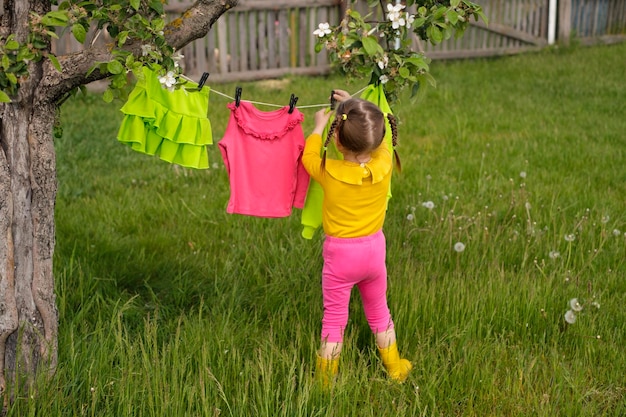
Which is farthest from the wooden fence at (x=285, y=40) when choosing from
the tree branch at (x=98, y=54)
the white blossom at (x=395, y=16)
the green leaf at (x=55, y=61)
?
the green leaf at (x=55, y=61)

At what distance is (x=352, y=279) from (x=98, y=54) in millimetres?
1295

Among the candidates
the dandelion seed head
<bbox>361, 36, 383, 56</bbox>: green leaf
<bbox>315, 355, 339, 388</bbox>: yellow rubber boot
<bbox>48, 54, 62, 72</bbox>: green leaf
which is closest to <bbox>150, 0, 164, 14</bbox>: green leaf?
<bbox>48, 54, 62, 72</bbox>: green leaf

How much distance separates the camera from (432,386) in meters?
3.02

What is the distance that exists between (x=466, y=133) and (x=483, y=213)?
7.78 ft

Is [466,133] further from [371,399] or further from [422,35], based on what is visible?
[371,399]

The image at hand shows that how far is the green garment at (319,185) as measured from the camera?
3.29 m

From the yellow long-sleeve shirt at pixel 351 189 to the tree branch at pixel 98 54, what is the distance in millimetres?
644

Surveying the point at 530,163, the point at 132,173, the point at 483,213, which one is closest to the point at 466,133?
the point at 530,163

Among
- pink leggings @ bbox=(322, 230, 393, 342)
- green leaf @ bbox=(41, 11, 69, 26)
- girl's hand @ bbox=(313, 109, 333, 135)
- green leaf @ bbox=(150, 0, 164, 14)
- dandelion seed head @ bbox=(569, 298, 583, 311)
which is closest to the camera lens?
green leaf @ bbox=(41, 11, 69, 26)

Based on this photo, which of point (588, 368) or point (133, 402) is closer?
point (133, 402)

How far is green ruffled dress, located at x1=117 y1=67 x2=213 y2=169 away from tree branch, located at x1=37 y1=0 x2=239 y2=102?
27cm

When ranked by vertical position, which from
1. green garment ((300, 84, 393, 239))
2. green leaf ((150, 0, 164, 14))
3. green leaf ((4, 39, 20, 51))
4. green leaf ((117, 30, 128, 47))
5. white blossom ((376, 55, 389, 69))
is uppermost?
green leaf ((150, 0, 164, 14))

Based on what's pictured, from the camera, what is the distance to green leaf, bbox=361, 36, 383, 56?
2.90 metres

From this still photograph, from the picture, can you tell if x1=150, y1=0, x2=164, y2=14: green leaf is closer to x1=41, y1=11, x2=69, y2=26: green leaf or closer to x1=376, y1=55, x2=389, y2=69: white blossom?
x1=41, y1=11, x2=69, y2=26: green leaf
